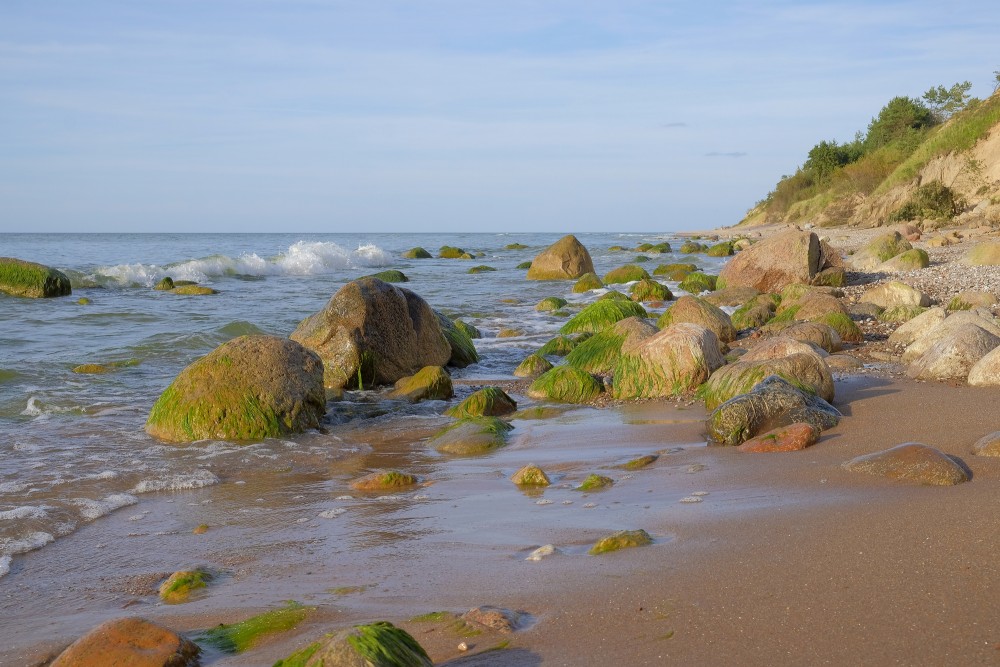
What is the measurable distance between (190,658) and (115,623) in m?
0.32

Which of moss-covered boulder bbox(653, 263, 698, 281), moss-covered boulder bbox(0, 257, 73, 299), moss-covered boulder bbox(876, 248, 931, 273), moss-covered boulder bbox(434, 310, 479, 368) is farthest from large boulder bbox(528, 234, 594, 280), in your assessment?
moss-covered boulder bbox(434, 310, 479, 368)

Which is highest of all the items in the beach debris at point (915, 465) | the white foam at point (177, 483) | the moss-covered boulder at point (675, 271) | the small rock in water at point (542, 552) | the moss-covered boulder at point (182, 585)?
the moss-covered boulder at point (675, 271)

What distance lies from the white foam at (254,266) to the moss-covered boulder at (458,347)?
15.9 m

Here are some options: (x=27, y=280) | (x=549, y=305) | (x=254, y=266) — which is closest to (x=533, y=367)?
(x=549, y=305)

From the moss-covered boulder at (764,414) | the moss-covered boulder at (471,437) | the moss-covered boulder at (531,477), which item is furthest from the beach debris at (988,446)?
the moss-covered boulder at (471,437)

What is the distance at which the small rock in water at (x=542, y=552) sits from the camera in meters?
3.90

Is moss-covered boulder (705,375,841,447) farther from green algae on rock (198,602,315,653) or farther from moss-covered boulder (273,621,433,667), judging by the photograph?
moss-covered boulder (273,621,433,667)

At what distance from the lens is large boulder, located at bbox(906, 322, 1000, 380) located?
7449 millimetres

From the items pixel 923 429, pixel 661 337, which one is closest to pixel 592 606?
pixel 923 429

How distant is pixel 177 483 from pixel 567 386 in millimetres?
4059

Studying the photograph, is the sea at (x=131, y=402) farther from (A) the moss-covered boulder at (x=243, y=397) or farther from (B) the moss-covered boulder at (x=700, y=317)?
(B) the moss-covered boulder at (x=700, y=317)

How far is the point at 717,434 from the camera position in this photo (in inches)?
238

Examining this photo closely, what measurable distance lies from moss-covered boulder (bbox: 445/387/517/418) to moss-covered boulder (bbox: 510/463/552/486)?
2.51 meters

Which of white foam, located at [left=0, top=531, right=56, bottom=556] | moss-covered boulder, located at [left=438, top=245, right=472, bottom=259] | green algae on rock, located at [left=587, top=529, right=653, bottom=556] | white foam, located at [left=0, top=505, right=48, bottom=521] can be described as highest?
moss-covered boulder, located at [left=438, top=245, right=472, bottom=259]
